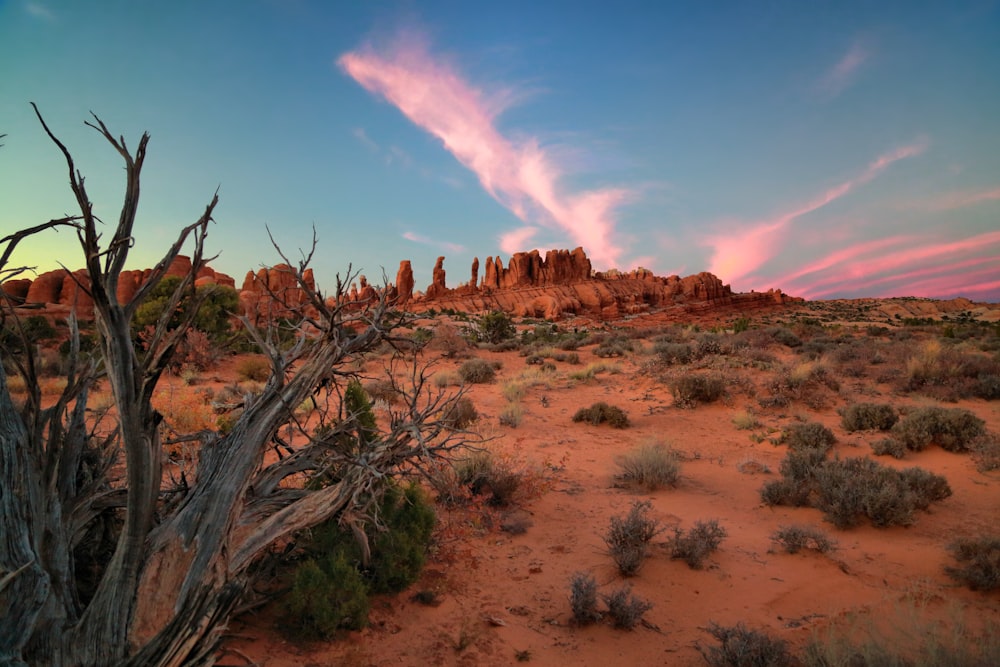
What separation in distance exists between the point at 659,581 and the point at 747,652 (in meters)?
1.36

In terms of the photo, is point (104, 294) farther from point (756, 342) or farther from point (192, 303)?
point (756, 342)

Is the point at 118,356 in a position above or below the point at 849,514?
above

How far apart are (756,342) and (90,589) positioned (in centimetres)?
1751

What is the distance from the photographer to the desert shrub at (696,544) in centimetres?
479

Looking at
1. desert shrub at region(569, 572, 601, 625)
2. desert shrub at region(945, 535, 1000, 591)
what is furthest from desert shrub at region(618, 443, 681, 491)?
desert shrub at region(569, 572, 601, 625)

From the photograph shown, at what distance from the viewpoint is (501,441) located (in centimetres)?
892

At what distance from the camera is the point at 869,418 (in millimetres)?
8773

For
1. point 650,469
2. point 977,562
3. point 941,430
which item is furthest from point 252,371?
point 941,430

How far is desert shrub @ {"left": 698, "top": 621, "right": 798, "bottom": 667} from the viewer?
323 centimetres

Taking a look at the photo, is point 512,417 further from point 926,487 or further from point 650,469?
point 926,487

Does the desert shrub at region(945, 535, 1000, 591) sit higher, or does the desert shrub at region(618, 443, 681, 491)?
the desert shrub at region(618, 443, 681, 491)

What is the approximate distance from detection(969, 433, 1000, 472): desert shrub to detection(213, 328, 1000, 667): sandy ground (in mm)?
144

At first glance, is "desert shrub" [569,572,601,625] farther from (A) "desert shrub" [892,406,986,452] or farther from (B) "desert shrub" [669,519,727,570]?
(A) "desert shrub" [892,406,986,452]

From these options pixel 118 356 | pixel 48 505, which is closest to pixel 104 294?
pixel 118 356
